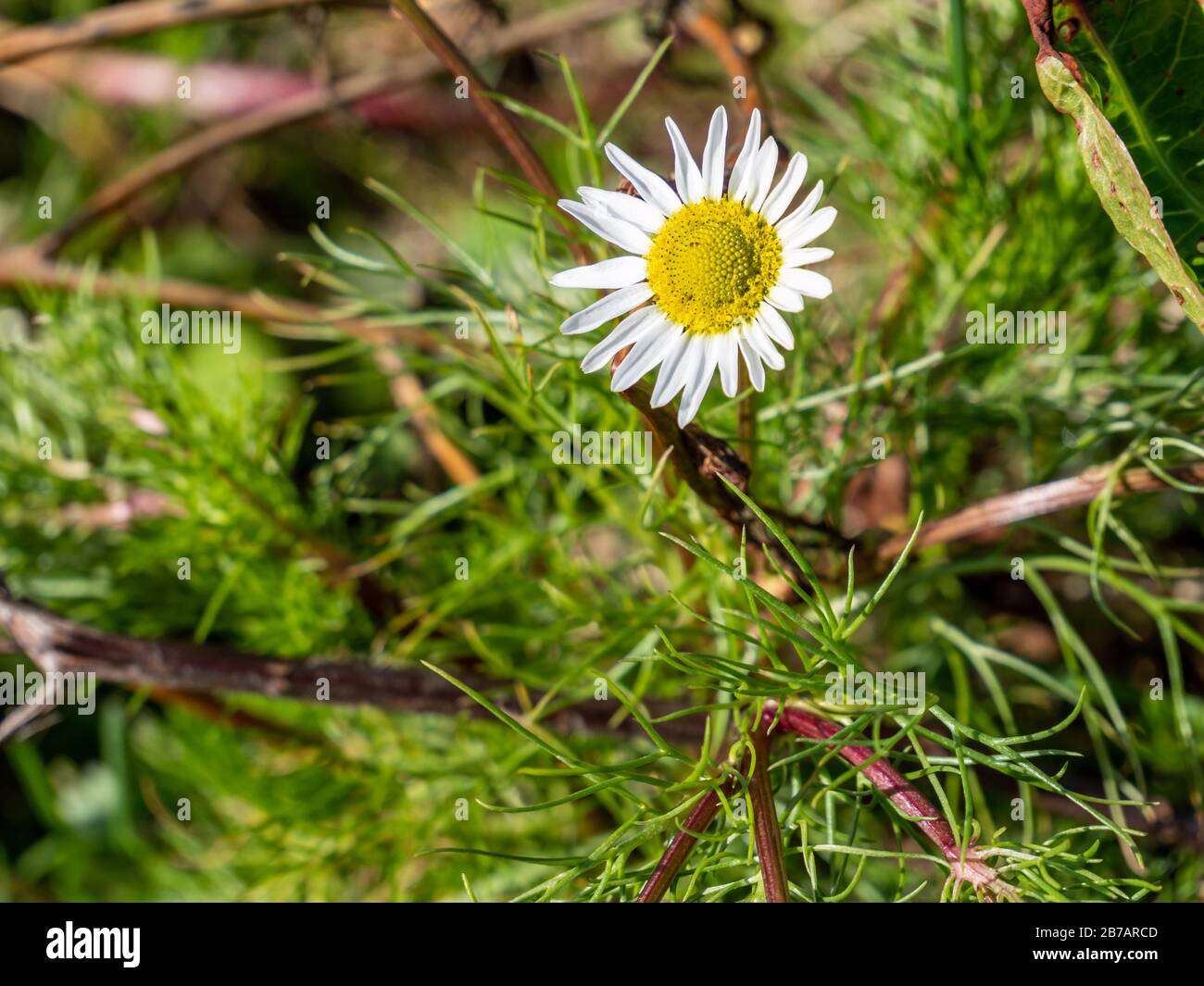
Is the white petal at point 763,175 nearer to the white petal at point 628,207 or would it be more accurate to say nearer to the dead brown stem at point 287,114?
the white petal at point 628,207

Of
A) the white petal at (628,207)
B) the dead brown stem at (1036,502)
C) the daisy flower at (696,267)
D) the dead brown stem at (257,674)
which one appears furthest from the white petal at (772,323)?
the dead brown stem at (257,674)

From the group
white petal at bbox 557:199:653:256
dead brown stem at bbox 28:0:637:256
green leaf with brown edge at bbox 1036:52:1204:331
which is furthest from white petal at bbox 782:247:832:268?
dead brown stem at bbox 28:0:637:256

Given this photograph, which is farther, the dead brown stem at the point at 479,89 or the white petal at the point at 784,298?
the dead brown stem at the point at 479,89

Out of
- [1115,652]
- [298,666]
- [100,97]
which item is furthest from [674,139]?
[100,97]

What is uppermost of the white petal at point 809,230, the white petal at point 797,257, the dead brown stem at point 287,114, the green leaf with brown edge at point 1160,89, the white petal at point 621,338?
the dead brown stem at point 287,114

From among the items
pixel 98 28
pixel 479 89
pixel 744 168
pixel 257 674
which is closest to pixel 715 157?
pixel 744 168
